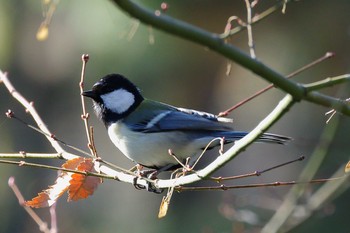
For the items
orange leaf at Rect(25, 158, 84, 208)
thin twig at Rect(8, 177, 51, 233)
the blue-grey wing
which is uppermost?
the blue-grey wing

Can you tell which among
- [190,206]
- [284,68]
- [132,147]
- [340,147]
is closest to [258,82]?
[284,68]

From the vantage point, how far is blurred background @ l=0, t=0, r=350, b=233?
6.45 m

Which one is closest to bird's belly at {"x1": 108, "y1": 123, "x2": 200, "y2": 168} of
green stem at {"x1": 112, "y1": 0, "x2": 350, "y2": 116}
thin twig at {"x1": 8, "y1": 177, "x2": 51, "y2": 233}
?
thin twig at {"x1": 8, "y1": 177, "x2": 51, "y2": 233}

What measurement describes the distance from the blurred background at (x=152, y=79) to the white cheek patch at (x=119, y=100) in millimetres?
2667

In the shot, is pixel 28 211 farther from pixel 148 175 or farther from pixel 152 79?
pixel 152 79

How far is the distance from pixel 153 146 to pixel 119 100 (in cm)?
35

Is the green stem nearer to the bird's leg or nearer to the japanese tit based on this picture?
the bird's leg

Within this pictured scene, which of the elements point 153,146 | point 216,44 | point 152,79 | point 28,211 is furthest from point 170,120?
point 152,79

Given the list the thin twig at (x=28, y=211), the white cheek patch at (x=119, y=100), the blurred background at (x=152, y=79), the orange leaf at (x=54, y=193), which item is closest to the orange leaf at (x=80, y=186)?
the orange leaf at (x=54, y=193)

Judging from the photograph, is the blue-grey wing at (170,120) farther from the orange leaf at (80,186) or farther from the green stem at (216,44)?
the green stem at (216,44)

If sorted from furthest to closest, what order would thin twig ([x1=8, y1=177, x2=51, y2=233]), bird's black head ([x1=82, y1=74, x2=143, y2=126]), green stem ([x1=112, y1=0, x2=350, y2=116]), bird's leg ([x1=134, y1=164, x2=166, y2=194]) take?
bird's black head ([x1=82, y1=74, x2=143, y2=126]) → bird's leg ([x1=134, y1=164, x2=166, y2=194]) → thin twig ([x1=8, y1=177, x2=51, y2=233]) → green stem ([x1=112, y1=0, x2=350, y2=116])

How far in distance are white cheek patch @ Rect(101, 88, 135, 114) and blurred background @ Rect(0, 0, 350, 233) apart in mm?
2667

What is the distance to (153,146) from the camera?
121 inches

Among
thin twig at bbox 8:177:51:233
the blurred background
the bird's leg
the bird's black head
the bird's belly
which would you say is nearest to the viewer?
thin twig at bbox 8:177:51:233
